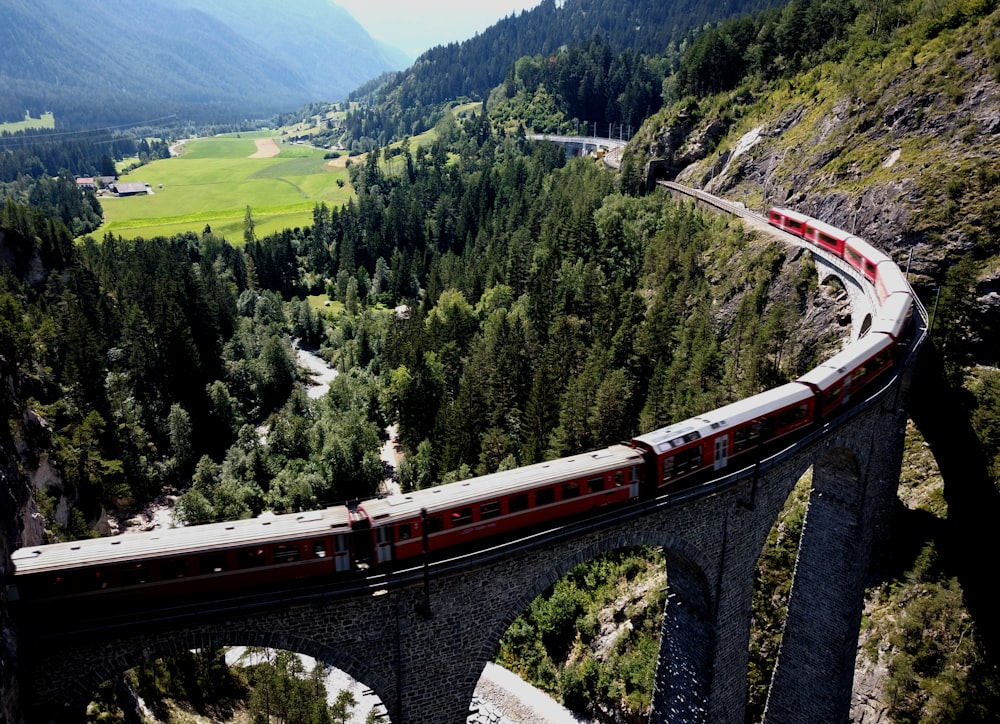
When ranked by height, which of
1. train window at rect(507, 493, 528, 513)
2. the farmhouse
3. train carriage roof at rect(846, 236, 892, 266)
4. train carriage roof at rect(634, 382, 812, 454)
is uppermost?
the farmhouse

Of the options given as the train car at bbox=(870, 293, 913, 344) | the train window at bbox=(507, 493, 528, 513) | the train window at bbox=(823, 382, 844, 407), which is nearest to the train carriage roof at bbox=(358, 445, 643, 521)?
the train window at bbox=(507, 493, 528, 513)

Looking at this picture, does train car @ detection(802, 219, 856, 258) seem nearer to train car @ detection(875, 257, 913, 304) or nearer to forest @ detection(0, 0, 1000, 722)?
forest @ detection(0, 0, 1000, 722)

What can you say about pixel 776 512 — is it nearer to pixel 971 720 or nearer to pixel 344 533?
pixel 971 720

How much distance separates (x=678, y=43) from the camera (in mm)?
179000

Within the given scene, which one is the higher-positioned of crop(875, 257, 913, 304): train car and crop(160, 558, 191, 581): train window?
crop(875, 257, 913, 304): train car

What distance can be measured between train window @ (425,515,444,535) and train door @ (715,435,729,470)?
38.1 feet

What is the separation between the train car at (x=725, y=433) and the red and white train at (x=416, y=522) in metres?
0.05

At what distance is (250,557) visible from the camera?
61.0 ft

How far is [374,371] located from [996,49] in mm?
68381

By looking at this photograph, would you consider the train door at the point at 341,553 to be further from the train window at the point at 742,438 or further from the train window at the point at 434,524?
the train window at the point at 742,438

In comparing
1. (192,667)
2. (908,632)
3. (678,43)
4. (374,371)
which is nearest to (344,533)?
(192,667)

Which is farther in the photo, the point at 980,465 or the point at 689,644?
the point at 980,465

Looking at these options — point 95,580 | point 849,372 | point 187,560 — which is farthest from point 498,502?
point 849,372

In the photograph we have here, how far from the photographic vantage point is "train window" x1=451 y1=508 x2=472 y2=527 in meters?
20.5
